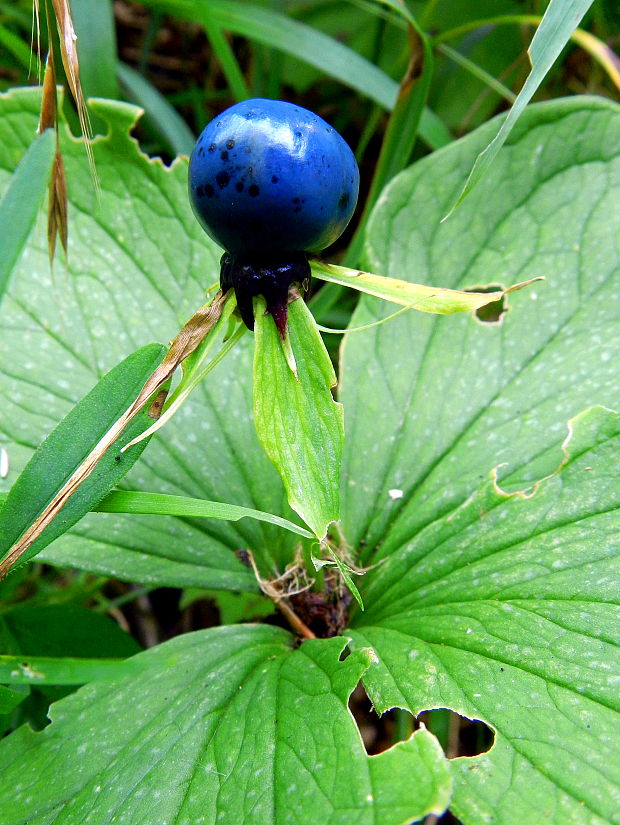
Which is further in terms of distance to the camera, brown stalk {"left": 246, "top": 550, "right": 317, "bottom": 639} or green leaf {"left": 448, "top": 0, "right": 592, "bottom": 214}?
brown stalk {"left": 246, "top": 550, "right": 317, "bottom": 639}

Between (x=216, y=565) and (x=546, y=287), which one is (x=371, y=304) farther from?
(x=216, y=565)

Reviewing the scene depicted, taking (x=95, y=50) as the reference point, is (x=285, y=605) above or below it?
below

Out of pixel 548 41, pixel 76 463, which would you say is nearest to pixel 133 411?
pixel 76 463

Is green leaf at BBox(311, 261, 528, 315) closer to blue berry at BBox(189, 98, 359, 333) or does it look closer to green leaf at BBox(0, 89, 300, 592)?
blue berry at BBox(189, 98, 359, 333)

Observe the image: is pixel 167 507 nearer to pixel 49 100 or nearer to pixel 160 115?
pixel 49 100

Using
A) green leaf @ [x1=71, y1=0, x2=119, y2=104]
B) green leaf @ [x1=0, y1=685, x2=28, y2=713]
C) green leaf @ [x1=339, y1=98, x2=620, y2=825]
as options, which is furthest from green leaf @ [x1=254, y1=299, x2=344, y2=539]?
green leaf @ [x1=71, y1=0, x2=119, y2=104]

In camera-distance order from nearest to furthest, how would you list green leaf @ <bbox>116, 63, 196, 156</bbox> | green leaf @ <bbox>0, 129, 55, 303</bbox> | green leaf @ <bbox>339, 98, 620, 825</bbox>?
green leaf @ <bbox>0, 129, 55, 303</bbox>, green leaf @ <bbox>339, 98, 620, 825</bbox>, green leaf @ <bbox>116, 63, 196, 156</bbox>

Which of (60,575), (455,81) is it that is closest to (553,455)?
(60,575)
